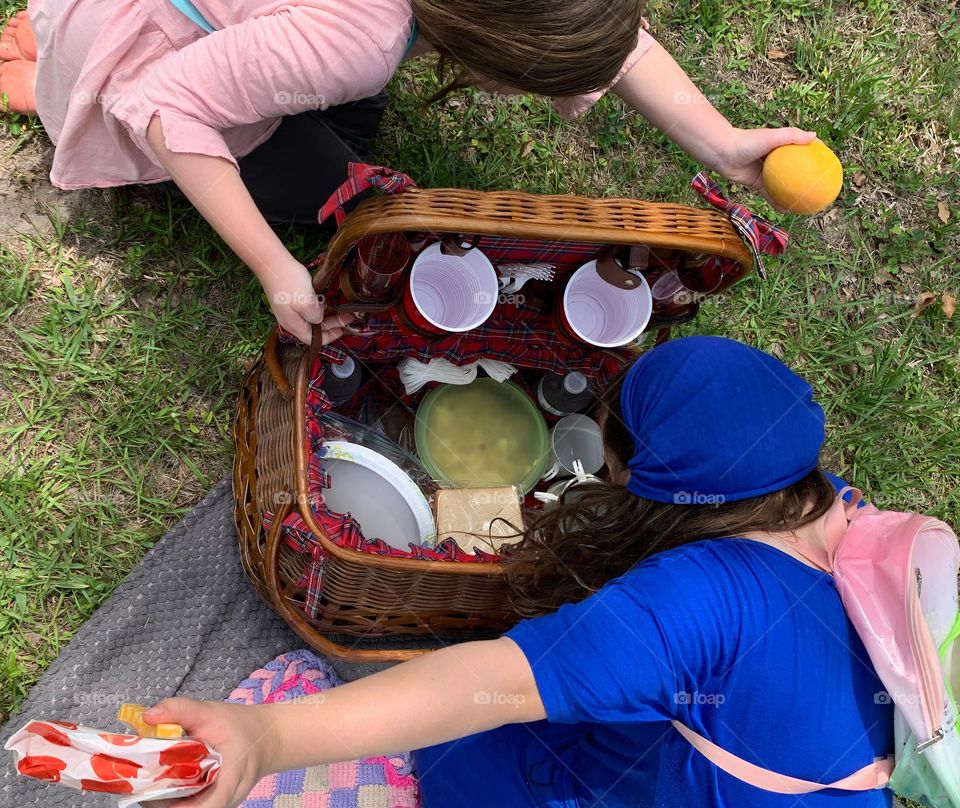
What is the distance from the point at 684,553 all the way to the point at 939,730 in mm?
330

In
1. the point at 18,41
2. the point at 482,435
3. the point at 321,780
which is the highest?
the point at 18,41

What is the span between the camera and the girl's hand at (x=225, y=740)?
69 centimetres

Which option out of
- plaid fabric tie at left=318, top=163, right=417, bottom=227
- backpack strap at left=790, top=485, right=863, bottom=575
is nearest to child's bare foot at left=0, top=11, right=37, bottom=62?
plaid fabric tie at left=318, top=163, right=417, bottom=227

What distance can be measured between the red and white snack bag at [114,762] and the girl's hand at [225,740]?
2cm

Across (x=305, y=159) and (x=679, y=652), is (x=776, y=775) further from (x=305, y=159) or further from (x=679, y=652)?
(x=305, y=159)

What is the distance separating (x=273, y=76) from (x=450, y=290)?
17.8 inches

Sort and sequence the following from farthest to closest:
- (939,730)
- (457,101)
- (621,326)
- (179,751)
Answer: (457,101), (621,326), (939,730), (179,751)

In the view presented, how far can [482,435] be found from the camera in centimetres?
167

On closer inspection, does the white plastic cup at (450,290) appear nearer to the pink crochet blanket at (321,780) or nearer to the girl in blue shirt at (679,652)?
the girl in blue shirt at (679,652)

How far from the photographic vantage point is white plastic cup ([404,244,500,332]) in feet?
4.51

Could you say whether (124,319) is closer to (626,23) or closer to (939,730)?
(626,23)

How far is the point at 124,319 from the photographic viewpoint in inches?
65.2

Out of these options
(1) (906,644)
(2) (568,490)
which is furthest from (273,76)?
(1) (906,644)

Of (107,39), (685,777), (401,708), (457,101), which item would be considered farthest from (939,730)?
(457,101)
